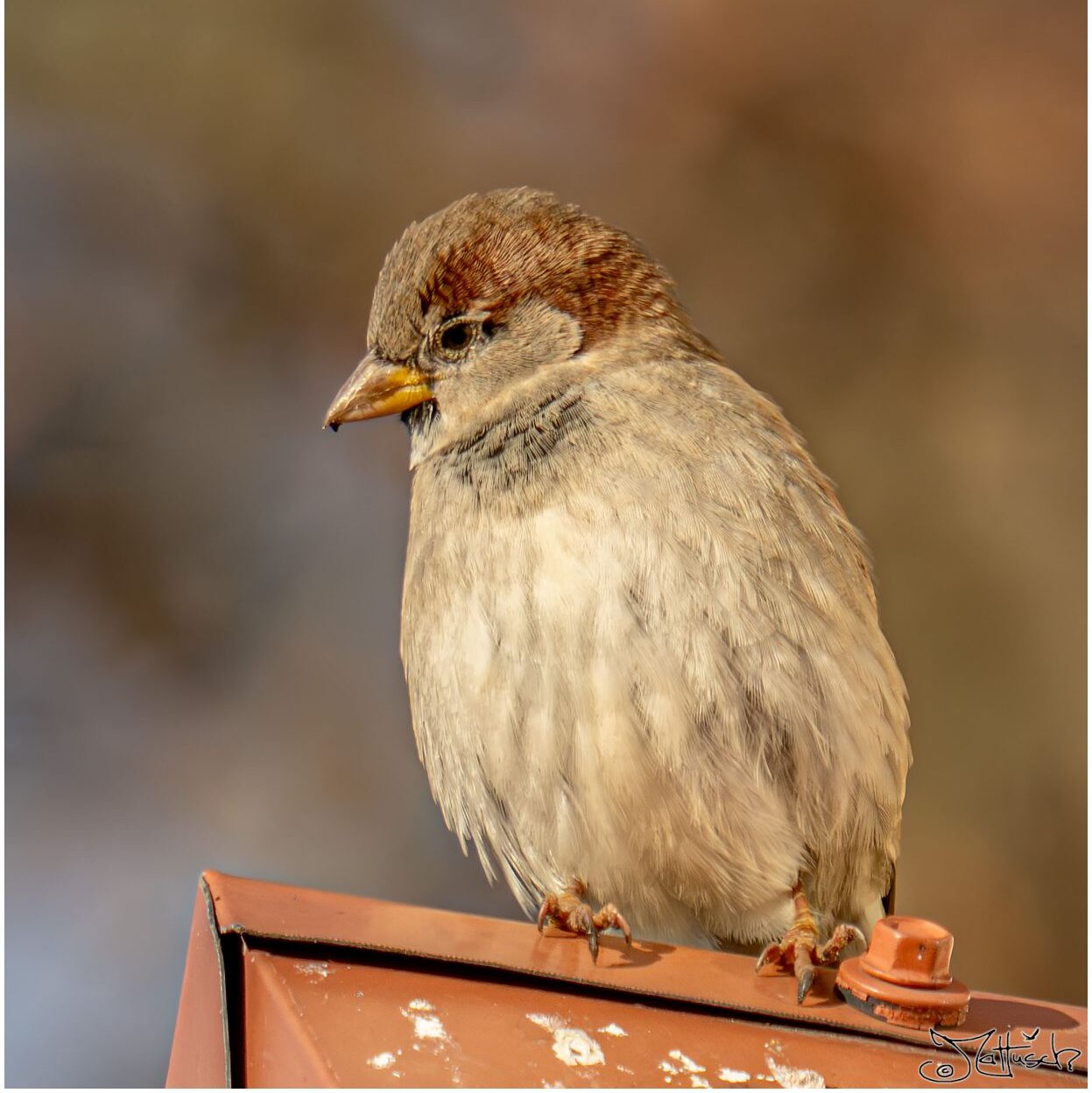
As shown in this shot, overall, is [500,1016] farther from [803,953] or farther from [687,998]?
[803,953]

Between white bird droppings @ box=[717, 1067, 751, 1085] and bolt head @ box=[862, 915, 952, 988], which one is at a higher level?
bolt head @ box=[862, 915, 952, 988]

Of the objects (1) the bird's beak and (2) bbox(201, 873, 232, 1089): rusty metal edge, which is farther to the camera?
(1) the bird's beak

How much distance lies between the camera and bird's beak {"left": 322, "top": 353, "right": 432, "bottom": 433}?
2000 millimetres

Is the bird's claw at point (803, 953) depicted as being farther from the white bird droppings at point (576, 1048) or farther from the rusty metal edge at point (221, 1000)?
the rusty metal edge at point (221, 1000)

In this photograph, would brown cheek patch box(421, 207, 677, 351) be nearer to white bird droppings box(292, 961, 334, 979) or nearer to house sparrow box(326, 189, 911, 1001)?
house sparrow box(326, 189, 911, 1001)

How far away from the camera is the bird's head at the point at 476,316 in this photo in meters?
1.99

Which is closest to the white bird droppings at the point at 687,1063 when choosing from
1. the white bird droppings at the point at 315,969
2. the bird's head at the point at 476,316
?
the white bird droppings at the point at 315,969

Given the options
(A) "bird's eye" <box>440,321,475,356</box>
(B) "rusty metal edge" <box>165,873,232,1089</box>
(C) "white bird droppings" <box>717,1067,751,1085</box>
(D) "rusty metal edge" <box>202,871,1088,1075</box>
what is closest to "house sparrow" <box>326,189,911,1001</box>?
(A) "bird's eye" <box>440,321,475,356</box>

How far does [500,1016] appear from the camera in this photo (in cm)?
131

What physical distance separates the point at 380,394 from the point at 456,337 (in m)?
0.13

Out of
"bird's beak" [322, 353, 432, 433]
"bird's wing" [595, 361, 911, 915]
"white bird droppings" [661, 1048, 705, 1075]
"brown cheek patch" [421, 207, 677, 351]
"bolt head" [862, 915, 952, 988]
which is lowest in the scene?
"white bird droppings" [661, 1048, 705, 1075]
